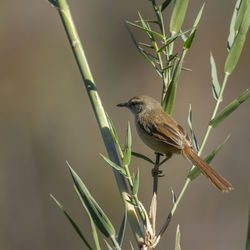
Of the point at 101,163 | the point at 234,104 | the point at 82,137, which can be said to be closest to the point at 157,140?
the point at 234,104

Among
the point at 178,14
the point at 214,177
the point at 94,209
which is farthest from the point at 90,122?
the point at 94,209

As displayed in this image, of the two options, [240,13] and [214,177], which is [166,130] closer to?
[214,177]

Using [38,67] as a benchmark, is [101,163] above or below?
below

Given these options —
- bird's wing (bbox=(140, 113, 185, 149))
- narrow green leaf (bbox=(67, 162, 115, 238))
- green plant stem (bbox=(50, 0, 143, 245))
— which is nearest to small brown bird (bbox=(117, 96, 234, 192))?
bird's wing (bbox=(140, 113, 185, 149))

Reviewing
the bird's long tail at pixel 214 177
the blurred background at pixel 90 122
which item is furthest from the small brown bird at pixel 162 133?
the blurred background at pixel 90 122

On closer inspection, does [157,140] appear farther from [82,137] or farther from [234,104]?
[82,137]

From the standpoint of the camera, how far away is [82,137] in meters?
8.23

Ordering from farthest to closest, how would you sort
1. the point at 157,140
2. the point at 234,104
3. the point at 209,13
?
the point at 209,13
the point at 157,140
the point at 234,104

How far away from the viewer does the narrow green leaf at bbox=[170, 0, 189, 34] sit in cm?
185

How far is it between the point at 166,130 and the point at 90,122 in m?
4.72

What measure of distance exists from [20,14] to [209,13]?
3440mm

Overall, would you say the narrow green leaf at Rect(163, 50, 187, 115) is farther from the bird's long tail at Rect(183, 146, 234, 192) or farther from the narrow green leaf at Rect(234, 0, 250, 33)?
the bird's long tail at Rect(183, 146, 234, 192)

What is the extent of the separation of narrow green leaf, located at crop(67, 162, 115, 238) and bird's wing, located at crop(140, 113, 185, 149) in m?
1.95

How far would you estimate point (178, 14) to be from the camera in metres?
1.87
